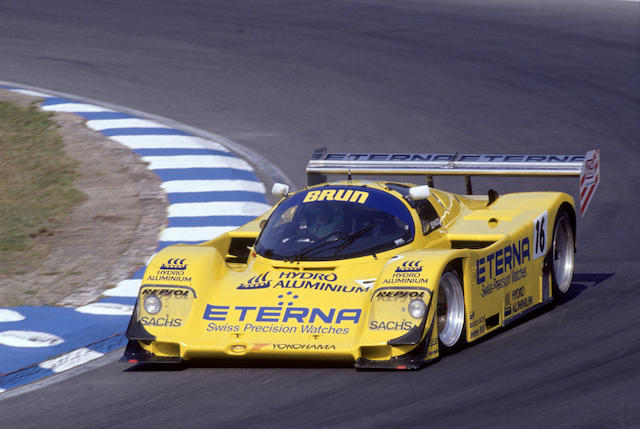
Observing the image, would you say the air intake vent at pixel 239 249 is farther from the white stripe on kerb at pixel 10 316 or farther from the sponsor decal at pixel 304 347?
the sponsor decal at pixel 304 347

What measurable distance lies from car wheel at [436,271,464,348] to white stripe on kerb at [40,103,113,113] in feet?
33.9

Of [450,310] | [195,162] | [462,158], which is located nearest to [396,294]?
[450,310]

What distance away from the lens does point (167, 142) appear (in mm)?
16016

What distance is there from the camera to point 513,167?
10.5m

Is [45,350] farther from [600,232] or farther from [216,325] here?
[600,232]

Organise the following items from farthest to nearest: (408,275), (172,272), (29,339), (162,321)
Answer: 1. (29,339)
2. (172,272)
3. (162,321)
4. (408,275)

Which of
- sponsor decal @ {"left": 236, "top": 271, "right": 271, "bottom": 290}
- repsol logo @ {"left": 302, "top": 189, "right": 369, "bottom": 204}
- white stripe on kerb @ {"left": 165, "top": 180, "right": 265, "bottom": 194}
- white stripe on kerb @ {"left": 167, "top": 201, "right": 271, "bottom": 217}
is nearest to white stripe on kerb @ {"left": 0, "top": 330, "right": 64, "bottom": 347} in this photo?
sponsor decal @ {"left": 236, "top": 271, "right": 271, "bottom": 290}

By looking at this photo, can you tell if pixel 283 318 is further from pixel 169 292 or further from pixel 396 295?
pixel 169 292

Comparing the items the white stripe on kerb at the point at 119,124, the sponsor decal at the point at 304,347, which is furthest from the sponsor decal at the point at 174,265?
the white stripe on kerb at the point at 119,124

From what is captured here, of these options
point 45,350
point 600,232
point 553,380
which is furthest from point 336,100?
point 553,380

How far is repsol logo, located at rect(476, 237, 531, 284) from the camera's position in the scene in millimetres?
8742

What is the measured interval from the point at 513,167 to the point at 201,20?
544 inches

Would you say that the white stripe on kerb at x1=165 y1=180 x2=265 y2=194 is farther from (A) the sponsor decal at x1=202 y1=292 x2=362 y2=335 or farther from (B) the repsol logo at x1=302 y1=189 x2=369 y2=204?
(A) the sponsor decal at x1=202 y1=292 x2=362 y2=335

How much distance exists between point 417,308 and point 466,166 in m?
3.04
